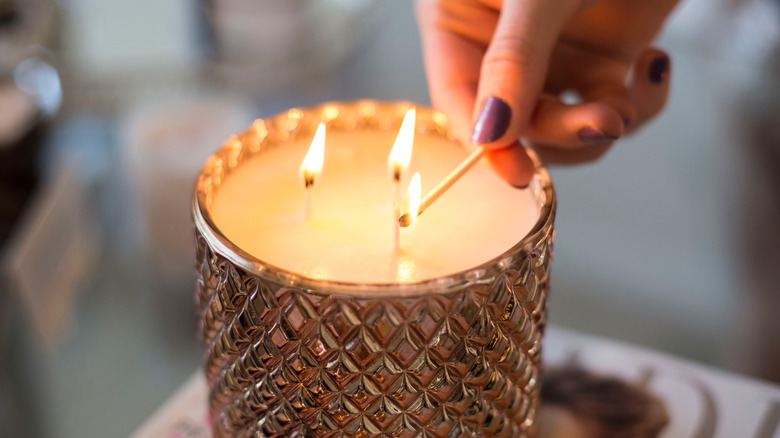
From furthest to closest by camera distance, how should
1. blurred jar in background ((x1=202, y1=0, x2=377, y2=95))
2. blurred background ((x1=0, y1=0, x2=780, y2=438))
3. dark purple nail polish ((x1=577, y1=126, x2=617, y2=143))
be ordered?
blurred jar in background ((x1=202, y1=0, x2=377, y2=95)) → blurred background ((x1=0, y1=0, x2=780, y2=438)) → dark purple nail polish ((x1=577, y1=126, x2=617, y2=143))

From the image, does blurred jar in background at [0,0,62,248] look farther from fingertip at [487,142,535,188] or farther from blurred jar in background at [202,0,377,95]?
fingertip at [487,142,535,188]

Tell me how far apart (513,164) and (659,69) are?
19 cm

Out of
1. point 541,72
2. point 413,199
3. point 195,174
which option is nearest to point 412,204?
point 413,199

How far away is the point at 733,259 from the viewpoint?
75cm

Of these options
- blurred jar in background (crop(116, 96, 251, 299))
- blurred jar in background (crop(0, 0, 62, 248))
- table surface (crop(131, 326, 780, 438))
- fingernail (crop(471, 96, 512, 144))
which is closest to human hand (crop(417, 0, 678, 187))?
fingernail (crop(471, 96, 512, 144))

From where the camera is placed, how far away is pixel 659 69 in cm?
52

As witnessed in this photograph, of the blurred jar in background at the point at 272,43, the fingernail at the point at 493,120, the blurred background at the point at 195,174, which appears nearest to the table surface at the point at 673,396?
the blurred background at the point at 195,174

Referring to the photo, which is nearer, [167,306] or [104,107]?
[167,306]

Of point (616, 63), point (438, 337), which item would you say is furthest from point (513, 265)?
point (616, 63)

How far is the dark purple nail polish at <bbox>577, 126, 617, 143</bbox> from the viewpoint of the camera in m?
0.42

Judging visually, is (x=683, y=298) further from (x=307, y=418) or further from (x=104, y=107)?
(x=104, y=107)

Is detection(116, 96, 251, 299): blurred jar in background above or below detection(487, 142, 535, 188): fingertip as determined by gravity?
below

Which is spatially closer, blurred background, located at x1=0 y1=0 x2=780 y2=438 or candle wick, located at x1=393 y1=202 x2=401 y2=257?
candle wick, located at x1=393 y1=202 x2=401 y2=257

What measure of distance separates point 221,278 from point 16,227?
445 millimetres
